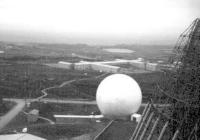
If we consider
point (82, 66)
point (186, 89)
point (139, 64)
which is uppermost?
point (186, 89)

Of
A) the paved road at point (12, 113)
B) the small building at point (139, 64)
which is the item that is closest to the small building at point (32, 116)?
the paved road at point (12, 113)

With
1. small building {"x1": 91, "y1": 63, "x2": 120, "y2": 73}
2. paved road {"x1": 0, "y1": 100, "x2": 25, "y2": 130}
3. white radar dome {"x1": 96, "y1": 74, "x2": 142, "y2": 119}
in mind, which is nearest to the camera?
white radar dome {"x1": 96, "y1": 74, "x2": 142, "y2": 119}

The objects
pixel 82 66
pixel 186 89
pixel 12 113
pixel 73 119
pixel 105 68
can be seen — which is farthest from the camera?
pixel 82 66

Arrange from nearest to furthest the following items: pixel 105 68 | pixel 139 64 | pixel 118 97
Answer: pixel 118 97 → pixel 105 68 → pixel 139 64

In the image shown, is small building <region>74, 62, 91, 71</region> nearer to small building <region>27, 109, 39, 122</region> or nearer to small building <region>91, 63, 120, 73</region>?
small building <region>91, 63, 120, 73</region>

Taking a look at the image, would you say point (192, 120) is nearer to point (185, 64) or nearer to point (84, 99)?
point (185, 64)

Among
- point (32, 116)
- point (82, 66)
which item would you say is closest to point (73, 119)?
point (32, 116)

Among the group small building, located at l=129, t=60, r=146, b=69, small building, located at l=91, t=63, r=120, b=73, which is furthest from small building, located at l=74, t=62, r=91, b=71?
small building, located at l=129, t=60, r=146, b=69

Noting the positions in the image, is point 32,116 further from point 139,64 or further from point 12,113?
point 139,64

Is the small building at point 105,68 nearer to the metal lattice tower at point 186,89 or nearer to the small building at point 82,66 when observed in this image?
the small building at point 82,66
